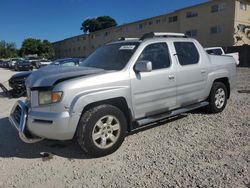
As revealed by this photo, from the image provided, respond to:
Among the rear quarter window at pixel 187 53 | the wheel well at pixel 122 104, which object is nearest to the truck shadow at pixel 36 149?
the wheel well at pixel 122 104

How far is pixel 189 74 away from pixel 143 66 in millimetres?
1443

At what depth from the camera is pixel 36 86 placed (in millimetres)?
4152

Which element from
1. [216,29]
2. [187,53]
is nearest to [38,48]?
[216,29]

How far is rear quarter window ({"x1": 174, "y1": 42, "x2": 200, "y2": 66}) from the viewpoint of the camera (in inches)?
217

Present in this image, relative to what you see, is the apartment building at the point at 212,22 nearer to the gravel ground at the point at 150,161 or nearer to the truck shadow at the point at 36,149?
the gravel ground at the point at 150,161

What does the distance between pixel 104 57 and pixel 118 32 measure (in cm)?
4381

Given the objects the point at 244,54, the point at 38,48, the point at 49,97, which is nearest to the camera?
the point at 49,97

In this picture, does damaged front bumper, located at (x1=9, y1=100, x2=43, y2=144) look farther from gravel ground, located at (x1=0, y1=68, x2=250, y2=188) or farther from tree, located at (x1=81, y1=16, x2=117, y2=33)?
tree, located at (x1=81, y1=16, x2=117, y2=33)

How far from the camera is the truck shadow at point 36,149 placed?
4.48 m

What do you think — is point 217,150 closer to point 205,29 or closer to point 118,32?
point 205,29

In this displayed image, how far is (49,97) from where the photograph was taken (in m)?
4.03

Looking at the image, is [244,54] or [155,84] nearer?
[155,84]

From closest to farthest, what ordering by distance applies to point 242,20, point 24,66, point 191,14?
point 242,20 < point 24,66 < point 191,14

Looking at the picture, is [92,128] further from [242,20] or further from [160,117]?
[242,20]
